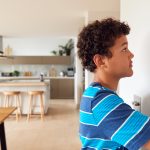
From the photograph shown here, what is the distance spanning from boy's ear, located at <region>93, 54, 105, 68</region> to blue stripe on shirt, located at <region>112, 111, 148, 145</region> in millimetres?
254

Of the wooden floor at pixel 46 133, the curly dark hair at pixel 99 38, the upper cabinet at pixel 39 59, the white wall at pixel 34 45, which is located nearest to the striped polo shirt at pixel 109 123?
the curly dark hair at pixel 99 38

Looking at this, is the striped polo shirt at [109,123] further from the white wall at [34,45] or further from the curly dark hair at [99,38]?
the white wall at [34,45]

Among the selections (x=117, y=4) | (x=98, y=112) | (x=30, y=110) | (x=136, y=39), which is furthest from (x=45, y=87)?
(x=98, y=112)

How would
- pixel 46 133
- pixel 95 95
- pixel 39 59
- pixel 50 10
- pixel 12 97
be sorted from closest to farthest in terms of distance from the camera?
pixel 95 95, pixel 50 10, pixel 46 133, pixel 12 97, pixel 39 59

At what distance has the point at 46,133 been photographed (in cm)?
497

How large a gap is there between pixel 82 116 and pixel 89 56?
9.7 inches

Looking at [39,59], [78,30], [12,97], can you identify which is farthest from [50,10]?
[39,59]

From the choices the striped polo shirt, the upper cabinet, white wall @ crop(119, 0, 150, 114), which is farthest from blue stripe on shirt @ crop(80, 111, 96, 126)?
the upper cabinet

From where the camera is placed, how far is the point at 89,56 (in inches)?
39.8

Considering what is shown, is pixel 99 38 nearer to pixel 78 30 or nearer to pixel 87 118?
pixel 87 118

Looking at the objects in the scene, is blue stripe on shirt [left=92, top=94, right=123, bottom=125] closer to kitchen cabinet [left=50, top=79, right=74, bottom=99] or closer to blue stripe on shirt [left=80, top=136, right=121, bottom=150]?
blue stripe on shirt [left=80, top=136, right=121, bottom=150]

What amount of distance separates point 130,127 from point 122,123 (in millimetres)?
27

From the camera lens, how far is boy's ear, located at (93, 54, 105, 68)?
959 millimetres

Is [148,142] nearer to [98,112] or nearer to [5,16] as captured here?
[98,112]
